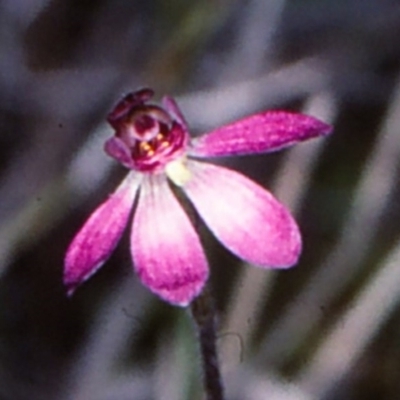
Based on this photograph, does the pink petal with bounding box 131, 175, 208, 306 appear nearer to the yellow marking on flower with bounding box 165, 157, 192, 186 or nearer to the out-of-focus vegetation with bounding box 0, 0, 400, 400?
the yellow marking on flower with bounding box 165, 157, 192, 186

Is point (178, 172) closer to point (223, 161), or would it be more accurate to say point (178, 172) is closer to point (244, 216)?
point (244, 216)

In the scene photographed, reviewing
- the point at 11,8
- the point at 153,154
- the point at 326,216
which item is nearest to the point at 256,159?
the point at 326,216

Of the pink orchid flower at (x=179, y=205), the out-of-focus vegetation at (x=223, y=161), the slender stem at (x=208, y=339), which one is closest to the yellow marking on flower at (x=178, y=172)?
the pink orchid flower at (x=179, y=205)

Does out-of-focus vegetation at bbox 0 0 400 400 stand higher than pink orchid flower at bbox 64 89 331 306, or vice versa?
pink orchid flower at bbox 64 89 331 306

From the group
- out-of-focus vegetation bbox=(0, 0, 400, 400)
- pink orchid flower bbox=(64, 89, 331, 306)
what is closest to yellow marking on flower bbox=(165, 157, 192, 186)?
pink orchid flower bbox=(64, 89, 331, 306)

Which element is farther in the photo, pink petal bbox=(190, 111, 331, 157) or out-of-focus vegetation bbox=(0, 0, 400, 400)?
out-of-focus vegetation bbox=(0, 0, 400, 400)

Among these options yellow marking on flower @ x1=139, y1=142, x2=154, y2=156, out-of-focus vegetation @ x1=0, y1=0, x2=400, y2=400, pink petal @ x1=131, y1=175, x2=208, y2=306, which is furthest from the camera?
out-of-focus vegetation @ x1=0, y1=0, x2=400, y2=400

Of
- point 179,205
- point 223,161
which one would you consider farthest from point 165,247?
point 223,161
